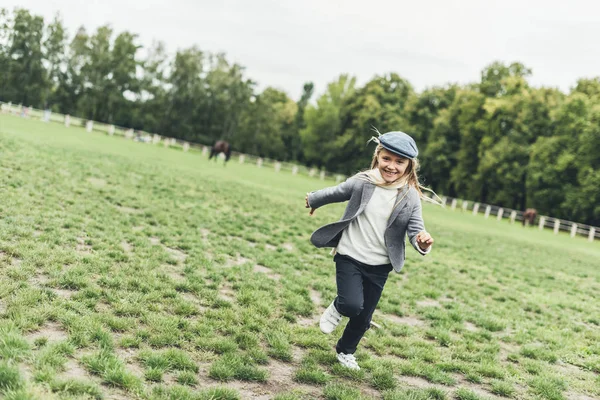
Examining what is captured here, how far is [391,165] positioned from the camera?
175 inches

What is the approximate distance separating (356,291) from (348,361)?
75cm

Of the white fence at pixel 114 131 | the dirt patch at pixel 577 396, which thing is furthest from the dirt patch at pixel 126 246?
the white fence at pixel 114 131

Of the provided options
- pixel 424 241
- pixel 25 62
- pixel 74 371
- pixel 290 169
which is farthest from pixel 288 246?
pixel 25 62

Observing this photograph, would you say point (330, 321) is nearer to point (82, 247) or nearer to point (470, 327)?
point (470, 327)

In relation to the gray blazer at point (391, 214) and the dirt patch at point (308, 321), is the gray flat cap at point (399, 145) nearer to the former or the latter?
the gray blazer at point (391, 214)

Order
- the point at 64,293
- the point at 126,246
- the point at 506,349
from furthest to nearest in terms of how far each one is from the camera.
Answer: the point at 126,246, the point at 506,349, the point at 64,293

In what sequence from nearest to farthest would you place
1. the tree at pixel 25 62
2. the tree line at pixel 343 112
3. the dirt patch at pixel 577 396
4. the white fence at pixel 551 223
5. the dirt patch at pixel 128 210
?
the dirt patch at pixel 577 396 < the dirt patch at pixel 128 210 < the white fence at pixel 551 223 < the tree line at pixel 343 112 < the tree at pixel 25 62

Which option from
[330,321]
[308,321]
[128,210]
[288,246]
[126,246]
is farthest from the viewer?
[288,246]

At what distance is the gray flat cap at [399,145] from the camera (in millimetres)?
4332

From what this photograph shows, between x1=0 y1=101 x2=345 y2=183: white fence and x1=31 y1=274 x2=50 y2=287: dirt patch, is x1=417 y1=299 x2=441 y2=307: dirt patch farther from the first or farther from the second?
x1=0 y1=101 x2=345 y2=183: white fence

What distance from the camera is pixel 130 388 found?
350 centimetres

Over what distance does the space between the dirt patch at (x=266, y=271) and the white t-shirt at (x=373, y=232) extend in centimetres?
325

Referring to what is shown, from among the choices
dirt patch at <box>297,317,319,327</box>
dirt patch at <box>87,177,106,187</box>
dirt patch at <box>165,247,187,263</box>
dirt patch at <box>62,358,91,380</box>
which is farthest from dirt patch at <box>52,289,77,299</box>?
dirt patch at <box>87,177,106,187</box>

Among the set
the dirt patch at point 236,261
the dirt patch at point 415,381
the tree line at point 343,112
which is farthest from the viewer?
the tree line at point 343,112
